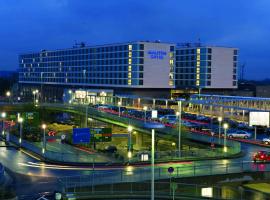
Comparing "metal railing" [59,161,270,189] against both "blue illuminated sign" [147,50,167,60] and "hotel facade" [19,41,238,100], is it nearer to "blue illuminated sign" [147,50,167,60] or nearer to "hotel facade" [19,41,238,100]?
"hotel facade" [19,41,238,100]

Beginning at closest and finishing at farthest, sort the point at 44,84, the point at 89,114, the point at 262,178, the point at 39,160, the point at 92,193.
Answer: the point at 92,193
the point at 262,178
the point at 39,160
the point at 89,114
the point at 44,84

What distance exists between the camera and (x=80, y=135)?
47375mm

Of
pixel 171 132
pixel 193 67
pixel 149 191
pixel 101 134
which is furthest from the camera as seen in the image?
pixel 193 67

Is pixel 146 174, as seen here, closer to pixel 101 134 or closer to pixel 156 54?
pixel 101 134

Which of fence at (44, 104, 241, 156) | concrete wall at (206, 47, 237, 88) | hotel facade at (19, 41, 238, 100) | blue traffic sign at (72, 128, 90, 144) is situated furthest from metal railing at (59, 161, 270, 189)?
concrete wall at (206, 47, 237, 88)

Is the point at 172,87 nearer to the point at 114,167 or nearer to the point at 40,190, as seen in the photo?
the point at 114,167

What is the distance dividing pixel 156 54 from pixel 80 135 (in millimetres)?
83909

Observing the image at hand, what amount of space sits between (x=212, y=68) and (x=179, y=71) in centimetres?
1330

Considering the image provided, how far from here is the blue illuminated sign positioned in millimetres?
127625

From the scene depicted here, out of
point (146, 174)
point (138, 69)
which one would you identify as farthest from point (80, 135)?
point (138, 69)

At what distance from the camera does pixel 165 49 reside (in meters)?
130

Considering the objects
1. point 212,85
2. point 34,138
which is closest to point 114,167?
point 34,138

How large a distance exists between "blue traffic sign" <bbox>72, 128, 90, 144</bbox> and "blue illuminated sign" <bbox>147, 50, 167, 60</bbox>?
81.8 meters

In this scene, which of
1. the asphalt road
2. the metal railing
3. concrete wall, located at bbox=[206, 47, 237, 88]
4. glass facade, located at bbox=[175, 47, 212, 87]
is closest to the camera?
the metal railing
